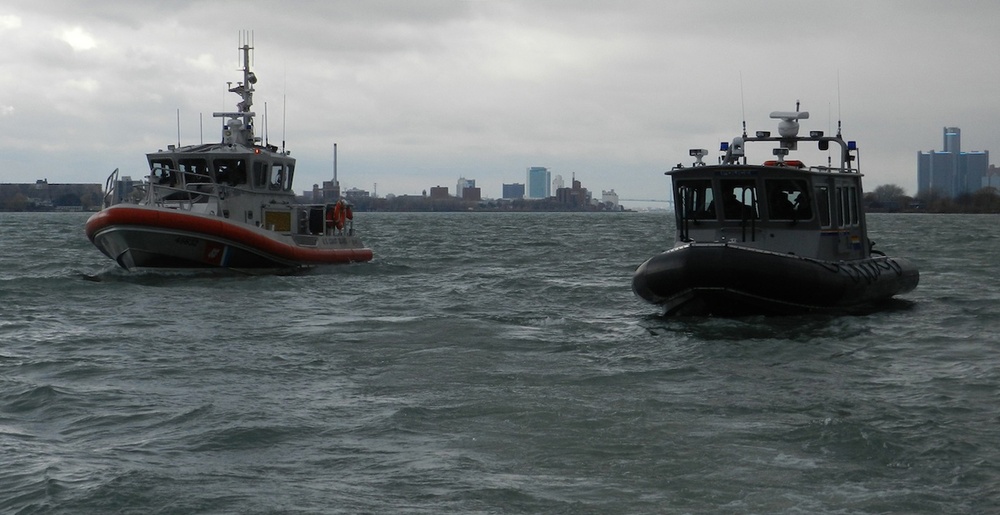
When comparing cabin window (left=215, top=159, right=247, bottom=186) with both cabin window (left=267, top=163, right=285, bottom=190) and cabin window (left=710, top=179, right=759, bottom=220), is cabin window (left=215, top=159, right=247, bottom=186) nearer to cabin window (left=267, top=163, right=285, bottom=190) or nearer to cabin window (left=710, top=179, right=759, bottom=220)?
cabin window (left=267, top=163, right=285, bottom=190)

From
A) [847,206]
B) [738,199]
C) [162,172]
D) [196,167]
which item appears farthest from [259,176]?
[847,206]

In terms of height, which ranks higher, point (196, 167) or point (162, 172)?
point (196, 167)

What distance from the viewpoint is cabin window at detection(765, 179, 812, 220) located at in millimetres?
18156

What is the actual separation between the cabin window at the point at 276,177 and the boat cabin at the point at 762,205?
13.0m

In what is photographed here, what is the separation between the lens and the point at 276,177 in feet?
96.1

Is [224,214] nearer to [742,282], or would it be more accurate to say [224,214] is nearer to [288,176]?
[288,176]

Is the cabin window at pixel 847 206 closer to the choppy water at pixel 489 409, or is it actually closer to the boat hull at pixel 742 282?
the boat hull at pixel 742 282

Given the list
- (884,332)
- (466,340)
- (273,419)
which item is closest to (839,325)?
(884,332)

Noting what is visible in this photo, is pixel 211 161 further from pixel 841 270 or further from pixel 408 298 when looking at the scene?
pixel 841 270

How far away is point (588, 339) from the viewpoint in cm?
1633

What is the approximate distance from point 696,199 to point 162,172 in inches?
578

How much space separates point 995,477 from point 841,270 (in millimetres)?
9759

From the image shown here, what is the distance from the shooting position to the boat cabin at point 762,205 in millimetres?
18125

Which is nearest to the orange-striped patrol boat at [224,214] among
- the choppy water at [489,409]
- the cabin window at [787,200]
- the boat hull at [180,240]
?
the boat hull at [180,240]
